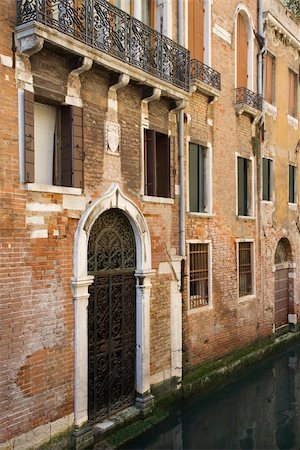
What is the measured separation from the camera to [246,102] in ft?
40.0

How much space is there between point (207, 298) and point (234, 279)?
1.38 metres

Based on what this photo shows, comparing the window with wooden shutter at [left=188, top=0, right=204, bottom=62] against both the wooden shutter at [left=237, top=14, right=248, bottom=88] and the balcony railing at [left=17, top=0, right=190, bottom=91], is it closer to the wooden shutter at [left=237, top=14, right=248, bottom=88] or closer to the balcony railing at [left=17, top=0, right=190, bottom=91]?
the balcony railing at [left=17, top=0, right=190, bottom=91]

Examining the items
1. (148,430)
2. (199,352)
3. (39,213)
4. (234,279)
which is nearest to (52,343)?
(39,213)

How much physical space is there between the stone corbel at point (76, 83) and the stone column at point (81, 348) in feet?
9.12

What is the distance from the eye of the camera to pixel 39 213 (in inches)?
268

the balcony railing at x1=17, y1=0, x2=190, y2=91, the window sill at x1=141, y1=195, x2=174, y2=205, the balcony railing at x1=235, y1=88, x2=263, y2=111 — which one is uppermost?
the balcony railing at x1=235, y1=88, x2=263, y2=111

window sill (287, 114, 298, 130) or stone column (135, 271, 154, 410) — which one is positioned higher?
window sill (287, 114, 298, 130)

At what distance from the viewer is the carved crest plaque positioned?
8.06 metres

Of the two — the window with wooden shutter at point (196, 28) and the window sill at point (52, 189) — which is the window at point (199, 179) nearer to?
the window with wooden shutter at point (196, 28)

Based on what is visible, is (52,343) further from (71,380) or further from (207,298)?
(207,298)

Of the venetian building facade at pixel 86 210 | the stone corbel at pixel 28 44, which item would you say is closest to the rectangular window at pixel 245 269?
the venetian building facade at pixel 86 210

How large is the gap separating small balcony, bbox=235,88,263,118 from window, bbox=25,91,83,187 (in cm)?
595

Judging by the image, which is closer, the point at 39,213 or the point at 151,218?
the point at 39,213

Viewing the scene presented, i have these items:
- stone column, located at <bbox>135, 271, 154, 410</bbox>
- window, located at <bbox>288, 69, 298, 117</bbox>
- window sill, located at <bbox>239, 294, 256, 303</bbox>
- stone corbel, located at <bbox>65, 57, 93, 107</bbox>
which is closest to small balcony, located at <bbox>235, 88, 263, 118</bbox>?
window, located at <bbox>288, 69, 298, 117</bbox>
